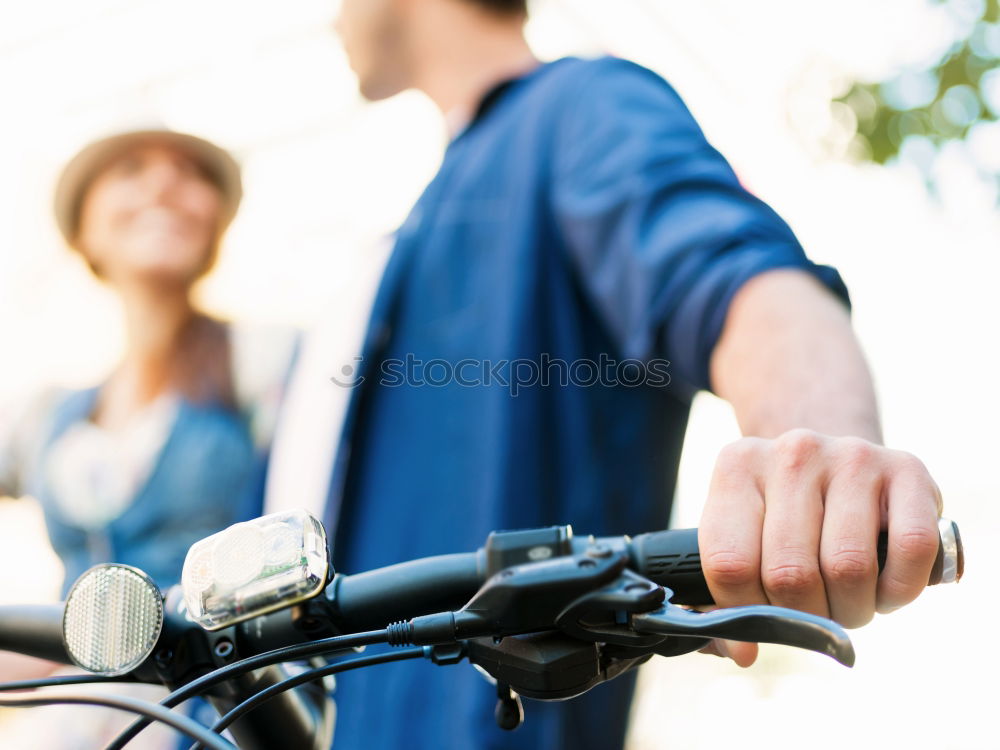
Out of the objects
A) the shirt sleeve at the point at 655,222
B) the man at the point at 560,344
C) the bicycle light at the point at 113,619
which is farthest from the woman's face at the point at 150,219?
the bicycle light at the point at 113,619

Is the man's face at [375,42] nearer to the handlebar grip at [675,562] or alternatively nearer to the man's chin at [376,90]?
the man's chin at [376,90]

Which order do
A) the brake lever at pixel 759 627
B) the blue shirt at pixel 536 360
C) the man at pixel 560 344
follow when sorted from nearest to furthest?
the brake lever at pixel 759 627
the man at pixel 560 344
the blue shirt at pixel 536 360

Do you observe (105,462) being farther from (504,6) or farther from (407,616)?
(407,616)

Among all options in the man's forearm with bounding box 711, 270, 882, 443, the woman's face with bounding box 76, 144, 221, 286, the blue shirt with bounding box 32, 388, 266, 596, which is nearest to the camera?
the man's forearm with bounding box 711, 270, 882, 443

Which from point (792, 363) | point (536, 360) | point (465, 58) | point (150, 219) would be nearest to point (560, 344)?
point (536, 360)

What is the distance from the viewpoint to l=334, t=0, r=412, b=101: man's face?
2449 millimetres

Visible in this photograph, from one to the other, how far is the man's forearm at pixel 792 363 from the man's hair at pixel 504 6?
1.50 meters

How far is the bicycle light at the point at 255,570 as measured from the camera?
702mm

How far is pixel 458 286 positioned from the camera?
6.21ft

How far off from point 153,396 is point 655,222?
62.8 inches

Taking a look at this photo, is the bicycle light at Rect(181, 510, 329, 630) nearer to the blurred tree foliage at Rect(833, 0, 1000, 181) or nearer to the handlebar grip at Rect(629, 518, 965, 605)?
the handlebar grip at Rect(629, 518, 965, 605)

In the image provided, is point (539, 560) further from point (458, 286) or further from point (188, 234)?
point (188, 234)

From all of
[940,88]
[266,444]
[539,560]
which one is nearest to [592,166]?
[266,444]

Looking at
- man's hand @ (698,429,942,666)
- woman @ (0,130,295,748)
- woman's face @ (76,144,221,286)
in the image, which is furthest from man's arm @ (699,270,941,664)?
woman's face @ (76,144,221,286)
